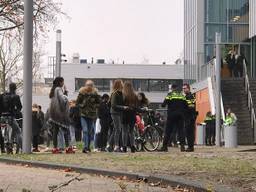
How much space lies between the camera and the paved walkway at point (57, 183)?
337 inches

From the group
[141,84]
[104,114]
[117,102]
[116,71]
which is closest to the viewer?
[117,102]

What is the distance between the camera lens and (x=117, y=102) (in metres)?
17.0

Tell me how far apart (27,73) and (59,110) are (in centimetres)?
112

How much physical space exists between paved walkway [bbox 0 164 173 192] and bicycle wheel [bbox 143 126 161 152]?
674 cm

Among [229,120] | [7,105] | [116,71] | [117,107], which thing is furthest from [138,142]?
[116,71]

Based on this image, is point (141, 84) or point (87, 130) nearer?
point (87, 130)

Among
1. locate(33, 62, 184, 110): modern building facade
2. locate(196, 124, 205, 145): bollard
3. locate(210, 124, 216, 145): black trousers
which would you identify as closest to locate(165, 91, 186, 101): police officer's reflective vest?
locate(210, 124, 216, 145): black trousers

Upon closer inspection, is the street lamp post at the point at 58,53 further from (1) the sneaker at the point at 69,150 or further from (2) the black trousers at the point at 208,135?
(1) the sneaker at the point at 69,150

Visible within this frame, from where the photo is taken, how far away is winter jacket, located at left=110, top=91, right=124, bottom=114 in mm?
16891

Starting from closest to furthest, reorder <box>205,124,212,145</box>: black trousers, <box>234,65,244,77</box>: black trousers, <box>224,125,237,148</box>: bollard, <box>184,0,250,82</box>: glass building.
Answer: <box>224,125,237,148</box>: bollard, <box>205,124,212,145</box>: black trousers, <box>234,65,244,77</box>: black trousers, <box>184,0,250,82</box>: glass building

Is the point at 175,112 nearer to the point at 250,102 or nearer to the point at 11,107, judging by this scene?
the point at 11,107

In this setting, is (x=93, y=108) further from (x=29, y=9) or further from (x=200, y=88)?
(x=200, y=88)

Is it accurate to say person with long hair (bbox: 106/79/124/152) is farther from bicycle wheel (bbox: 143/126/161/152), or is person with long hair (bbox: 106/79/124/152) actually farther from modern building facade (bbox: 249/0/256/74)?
modern building facade (bbox: 249/0/256/74)

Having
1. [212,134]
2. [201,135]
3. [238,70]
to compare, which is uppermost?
[238,70]
